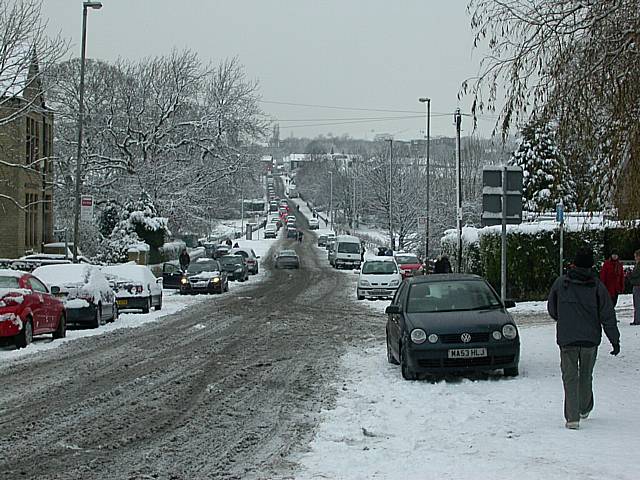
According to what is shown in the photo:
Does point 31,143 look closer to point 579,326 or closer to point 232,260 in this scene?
point 232,260

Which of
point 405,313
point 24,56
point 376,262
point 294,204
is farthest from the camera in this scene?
point 294,204

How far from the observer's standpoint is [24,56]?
33.8 metres

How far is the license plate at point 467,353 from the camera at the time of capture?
540 inches

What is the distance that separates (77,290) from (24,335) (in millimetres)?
5041

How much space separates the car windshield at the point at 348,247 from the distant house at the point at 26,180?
22.0 meters

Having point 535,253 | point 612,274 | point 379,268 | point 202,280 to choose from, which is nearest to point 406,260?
point 202,280

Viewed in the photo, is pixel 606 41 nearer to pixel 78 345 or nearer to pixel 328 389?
pixel 328 389

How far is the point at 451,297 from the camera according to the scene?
1530cm

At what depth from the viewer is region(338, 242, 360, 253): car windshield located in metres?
68.2

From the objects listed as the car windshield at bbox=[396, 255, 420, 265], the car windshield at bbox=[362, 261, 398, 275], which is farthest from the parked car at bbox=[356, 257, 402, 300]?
the car windshield at bbox=[396, 255, 420, 265]

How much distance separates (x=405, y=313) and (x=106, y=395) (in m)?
4.55

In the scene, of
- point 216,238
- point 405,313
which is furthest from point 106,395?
point 216,238

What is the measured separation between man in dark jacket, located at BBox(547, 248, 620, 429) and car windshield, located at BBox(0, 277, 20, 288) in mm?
12482

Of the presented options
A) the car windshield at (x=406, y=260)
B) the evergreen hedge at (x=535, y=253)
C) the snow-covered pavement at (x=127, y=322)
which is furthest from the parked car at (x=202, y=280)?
the car windshield at (x=406, y=260)
